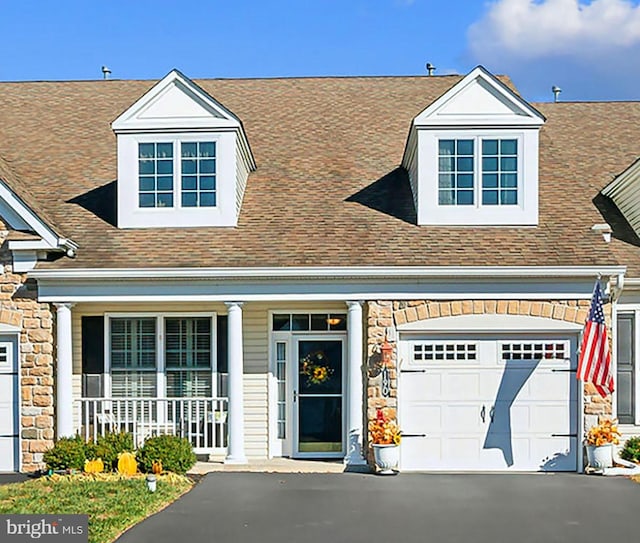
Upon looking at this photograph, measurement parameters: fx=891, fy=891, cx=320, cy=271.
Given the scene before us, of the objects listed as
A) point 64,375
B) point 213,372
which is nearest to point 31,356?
point 64,375

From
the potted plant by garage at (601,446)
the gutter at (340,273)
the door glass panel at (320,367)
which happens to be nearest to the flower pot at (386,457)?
the door glass panel at (320,367)

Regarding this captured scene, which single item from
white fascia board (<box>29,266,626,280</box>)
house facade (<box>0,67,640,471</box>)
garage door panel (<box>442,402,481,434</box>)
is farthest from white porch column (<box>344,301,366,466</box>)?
garage door panel (<box>442,402,481,434</box>)

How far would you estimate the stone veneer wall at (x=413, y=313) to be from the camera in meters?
13.9

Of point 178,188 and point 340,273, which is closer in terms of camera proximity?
point 340,273

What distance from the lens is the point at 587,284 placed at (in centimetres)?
1381

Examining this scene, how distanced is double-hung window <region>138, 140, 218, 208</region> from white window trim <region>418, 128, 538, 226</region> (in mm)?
3595

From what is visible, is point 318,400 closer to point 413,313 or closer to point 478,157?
point 413,313

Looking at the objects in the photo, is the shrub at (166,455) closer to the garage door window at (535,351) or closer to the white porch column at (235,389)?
the white porch column at (235,389)

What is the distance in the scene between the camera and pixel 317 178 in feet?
55.0

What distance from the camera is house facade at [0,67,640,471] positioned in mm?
13930

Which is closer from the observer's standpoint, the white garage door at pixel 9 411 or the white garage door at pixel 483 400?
the white garage door at pixel 483 400

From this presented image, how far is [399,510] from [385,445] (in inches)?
91.8

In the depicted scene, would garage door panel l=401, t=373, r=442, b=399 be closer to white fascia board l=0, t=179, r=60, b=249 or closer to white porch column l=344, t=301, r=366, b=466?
white porch column l=344, t=301, r=366, b=466

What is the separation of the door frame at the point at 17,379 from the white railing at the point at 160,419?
93 cm
